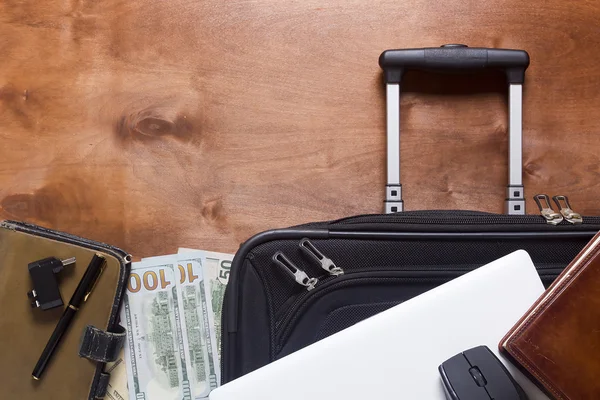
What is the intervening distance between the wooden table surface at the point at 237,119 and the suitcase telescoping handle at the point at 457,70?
0.04m

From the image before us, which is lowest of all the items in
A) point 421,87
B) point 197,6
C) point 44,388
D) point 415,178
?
point 44,388

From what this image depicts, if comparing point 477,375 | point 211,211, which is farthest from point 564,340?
point 211,211

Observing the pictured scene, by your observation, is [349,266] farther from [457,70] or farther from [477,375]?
[457,70]

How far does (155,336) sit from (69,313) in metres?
0.12

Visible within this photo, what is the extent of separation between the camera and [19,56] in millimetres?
729

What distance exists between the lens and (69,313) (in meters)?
0.70

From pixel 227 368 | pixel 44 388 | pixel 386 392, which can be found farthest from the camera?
pixel 44 388

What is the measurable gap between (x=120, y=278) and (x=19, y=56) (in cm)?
35

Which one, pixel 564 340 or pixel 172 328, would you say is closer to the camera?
pixel 564 340

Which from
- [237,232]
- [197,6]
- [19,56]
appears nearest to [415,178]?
[237,232]

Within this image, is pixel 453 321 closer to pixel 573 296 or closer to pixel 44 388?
pixel 573 296

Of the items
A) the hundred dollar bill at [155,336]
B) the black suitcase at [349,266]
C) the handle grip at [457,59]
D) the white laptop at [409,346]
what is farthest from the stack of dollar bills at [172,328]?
the handle grip at [457,59]

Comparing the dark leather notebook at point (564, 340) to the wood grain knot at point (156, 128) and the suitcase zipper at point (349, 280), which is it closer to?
the suitcase zipper at point (349, 280)

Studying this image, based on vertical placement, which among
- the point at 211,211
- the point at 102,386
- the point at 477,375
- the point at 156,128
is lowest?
the point at 102,386
